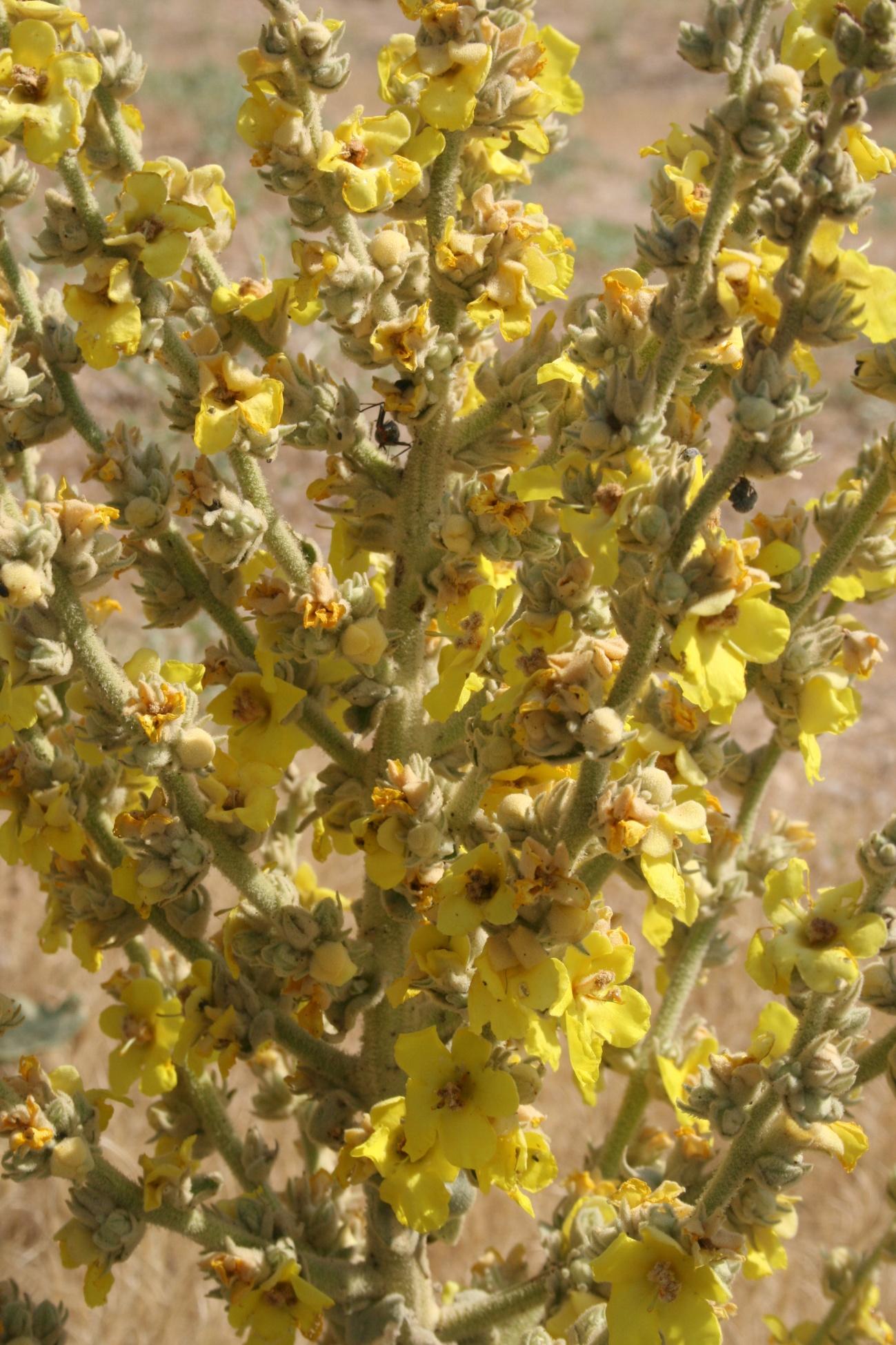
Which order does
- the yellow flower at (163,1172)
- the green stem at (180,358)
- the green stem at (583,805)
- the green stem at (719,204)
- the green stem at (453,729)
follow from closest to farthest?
the green stem at (719,204) < the green stem at (583,805) < the green stem at (180,358) < the green stem at (453,729) < the yellow flower at (163,1172)

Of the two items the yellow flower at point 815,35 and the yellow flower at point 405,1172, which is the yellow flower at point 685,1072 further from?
the yellow flower at point 815,35

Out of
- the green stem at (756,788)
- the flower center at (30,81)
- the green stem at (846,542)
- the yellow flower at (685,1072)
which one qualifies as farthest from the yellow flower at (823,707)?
the flower center at (30,81)

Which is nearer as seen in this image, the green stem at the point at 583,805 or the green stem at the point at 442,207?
the green stem at the point at 583,805

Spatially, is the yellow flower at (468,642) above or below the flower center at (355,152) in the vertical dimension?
below

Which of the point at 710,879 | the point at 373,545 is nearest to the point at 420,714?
the point at 373,545

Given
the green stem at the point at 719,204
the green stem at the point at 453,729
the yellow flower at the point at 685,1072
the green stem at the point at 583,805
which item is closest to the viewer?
the green stem at the point at 719,204

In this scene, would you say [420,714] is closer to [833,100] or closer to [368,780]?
[368,780]

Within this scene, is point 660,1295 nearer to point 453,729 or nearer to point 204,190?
point 453,729
